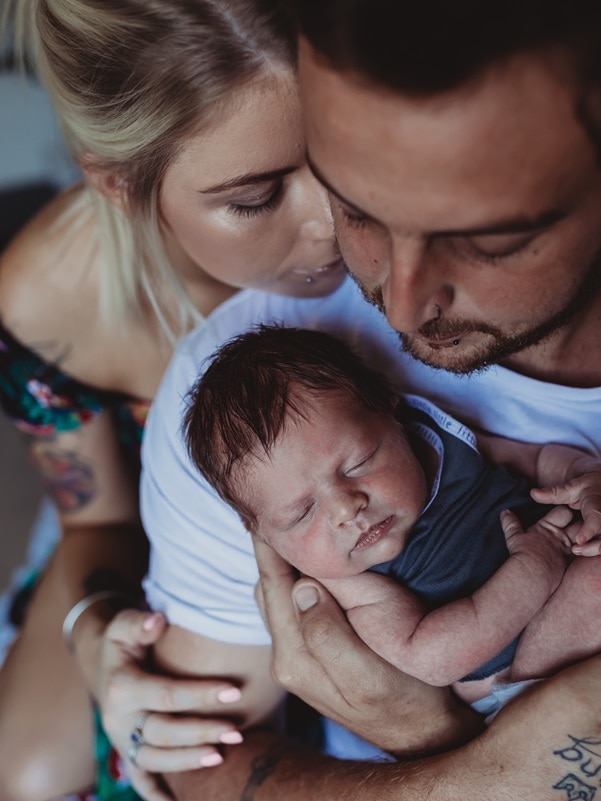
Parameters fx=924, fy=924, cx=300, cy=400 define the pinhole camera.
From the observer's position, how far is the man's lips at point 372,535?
1.28 m

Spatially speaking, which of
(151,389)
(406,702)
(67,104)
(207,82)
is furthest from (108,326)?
(406,702)

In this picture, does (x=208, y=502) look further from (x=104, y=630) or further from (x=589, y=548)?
(x=589, y=548)

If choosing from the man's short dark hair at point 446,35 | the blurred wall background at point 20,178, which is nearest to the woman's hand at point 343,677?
the man's short dark hair at point 446,35

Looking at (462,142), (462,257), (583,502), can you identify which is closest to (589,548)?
(583,502)

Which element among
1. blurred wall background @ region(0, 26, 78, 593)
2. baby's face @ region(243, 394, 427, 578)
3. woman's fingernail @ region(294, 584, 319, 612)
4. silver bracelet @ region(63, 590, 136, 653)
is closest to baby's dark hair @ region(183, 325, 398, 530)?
baby's face @ region(243, 394, 427, 578)

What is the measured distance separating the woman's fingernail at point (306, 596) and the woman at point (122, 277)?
0.72 ft

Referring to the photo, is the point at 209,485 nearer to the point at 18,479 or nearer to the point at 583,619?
the point at 583,619

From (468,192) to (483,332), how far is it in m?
0.25

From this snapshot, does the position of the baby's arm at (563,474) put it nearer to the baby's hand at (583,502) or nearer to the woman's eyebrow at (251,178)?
the baby's hand at (583,502)

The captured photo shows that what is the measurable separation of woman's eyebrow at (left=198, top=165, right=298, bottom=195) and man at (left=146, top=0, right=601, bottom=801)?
13 centimetres

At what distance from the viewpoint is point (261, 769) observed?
1441 millimetres

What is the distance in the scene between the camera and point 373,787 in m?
1.31

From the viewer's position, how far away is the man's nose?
41.1 inches

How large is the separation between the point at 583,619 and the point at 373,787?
0.40m
